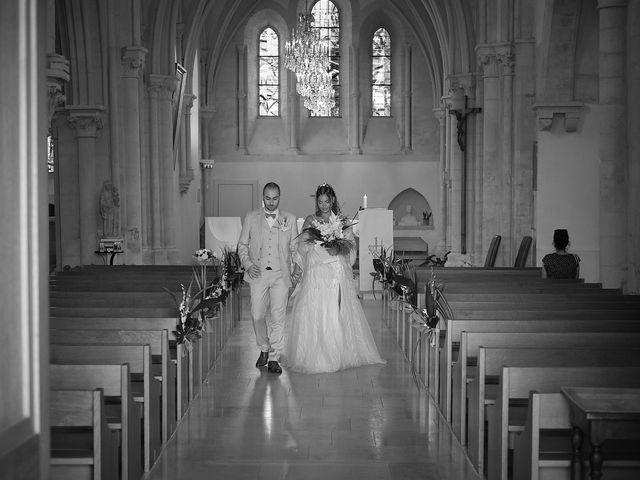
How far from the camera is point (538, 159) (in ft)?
47.3

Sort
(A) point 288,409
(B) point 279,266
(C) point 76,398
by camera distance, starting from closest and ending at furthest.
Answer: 1. (C) point 76,398
2. (A) point 288,409
3. (B) point 279,266

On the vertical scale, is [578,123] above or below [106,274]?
above

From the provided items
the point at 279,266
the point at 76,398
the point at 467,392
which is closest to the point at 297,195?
the point at 279,266

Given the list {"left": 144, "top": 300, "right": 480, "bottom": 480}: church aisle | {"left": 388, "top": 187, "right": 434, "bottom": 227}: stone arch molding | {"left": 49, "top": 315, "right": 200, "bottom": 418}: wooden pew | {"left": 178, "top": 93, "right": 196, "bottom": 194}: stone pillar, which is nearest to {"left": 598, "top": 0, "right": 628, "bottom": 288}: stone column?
{"left": 144, "top": 300, "right": 480, "bottom": 480}: church aisle

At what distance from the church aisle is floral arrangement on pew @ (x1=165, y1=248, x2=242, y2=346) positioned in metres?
0.67

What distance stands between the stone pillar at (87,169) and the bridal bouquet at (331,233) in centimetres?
821

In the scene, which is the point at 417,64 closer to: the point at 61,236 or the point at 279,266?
the point at 61,236

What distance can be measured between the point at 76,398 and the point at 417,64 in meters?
25.8

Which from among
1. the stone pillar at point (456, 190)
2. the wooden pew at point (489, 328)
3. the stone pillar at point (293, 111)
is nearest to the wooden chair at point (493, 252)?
the stone pillar at point (456, 190)

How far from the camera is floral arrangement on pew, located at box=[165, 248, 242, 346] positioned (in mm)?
7273

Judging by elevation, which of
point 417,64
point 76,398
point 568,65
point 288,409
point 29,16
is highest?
point 417,64

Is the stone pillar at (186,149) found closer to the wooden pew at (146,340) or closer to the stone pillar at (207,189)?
the stone pillar at (207,189)

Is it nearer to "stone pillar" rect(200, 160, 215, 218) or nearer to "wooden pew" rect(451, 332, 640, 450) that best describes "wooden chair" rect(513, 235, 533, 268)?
"wooden pew" rect(451, 332, 640, 450)

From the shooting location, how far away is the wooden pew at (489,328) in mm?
6840
